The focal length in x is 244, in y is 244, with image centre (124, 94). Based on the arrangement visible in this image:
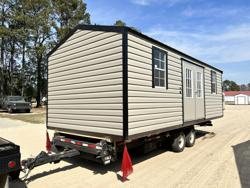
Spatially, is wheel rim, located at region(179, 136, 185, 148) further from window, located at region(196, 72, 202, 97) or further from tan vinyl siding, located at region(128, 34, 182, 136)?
window, located at region(196, 72, 202, 97)

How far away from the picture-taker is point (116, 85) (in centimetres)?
533

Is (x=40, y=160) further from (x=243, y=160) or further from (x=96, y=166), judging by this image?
(x=243, y=160)

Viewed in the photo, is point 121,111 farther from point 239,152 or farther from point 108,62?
point 239,152

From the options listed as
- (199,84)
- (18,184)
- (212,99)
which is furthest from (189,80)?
(18,184)

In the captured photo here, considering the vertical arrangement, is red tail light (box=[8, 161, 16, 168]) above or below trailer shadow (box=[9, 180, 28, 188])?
above

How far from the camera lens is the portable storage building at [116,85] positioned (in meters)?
5.30

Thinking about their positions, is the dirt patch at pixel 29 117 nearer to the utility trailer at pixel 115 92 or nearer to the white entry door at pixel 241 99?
the utility trailer at pixel 115 92

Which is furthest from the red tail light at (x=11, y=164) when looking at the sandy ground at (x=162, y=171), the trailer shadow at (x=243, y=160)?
the trailer shadow at (x=243, y=160)

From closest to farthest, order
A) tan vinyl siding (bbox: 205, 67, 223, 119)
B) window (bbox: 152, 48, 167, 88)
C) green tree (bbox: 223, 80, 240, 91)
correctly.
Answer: window (bbox: 152, 48, 167, 88), tan vinyl siding (bbox: 205, 67, 223, 119), green tree (bbox: 223, 80, 240, 91)

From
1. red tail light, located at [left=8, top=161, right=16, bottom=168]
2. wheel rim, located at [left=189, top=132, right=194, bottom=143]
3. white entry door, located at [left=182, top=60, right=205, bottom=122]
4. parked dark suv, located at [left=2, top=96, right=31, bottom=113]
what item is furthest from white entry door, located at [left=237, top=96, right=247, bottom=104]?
red tail light, located at [left=8, top=161, right=16, bottom=168]

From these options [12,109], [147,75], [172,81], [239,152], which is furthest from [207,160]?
[12,109]

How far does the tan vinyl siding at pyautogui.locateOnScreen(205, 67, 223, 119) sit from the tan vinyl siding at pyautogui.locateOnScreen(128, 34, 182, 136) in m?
3.05

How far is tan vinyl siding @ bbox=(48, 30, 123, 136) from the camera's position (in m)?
5.39

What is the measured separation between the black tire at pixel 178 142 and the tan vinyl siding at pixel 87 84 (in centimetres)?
294
